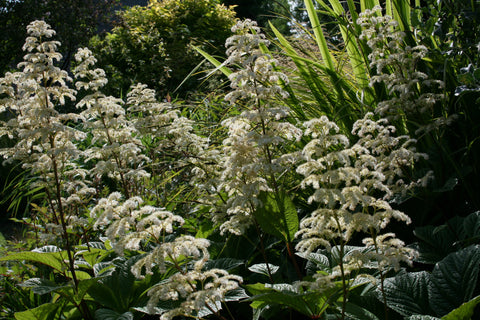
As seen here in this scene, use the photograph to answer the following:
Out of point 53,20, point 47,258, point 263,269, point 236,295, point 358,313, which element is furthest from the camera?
point 53,20

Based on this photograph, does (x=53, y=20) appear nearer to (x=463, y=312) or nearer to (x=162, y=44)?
(x=162, y=44)

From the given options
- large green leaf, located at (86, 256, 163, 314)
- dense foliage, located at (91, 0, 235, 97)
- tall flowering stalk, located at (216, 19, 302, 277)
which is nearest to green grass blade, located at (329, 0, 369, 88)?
tall flowering stalk, located at (216, 19, 302, 277)

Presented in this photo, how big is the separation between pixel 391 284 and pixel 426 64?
151 centimetres

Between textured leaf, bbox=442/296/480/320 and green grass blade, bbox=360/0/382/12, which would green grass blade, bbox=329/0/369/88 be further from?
textured leaf, bbox=442/296/480/320

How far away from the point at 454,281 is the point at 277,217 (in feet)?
2.49

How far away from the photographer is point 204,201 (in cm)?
238

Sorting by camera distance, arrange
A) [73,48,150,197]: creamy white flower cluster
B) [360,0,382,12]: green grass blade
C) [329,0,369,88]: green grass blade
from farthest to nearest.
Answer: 1. [360,0,382,12]: green grass blade
2. [329,0,369,88]: green grass blade
3. [73,48,150,197]: creamy white flower cluster

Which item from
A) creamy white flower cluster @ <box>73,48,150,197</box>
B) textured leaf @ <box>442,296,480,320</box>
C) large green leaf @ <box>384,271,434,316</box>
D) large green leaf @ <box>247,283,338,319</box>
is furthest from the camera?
creamy white flower cluster @ <box>73,48,150,197</box>

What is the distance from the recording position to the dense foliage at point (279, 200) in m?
1.41

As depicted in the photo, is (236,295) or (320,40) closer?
(236,295)

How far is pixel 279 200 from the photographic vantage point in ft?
6.73

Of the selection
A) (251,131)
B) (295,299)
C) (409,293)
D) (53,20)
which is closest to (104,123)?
(251,131)

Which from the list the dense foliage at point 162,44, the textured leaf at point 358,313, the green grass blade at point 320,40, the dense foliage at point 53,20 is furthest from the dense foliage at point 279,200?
the dense foliage at point 53,20

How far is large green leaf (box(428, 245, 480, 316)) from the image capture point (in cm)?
163
